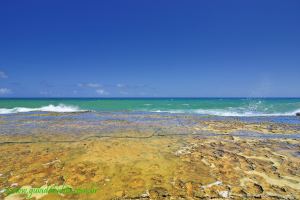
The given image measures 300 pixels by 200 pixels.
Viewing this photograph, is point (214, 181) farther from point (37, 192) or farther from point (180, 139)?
point (180, 139)

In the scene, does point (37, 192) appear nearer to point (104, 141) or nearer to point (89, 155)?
point (89, 155)

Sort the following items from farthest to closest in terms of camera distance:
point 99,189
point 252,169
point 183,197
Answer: point 252,169 < point 99,189 < point 183,197

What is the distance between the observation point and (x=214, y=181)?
4062mm

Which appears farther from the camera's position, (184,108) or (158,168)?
(184,108)

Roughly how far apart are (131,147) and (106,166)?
1.86 meters

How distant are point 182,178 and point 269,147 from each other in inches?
159

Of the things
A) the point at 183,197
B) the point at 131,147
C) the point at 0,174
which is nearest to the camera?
the point at 183,197

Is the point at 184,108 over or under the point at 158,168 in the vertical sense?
under

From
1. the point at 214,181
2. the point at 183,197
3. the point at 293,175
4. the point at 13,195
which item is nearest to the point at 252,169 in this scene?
the point at 293,175

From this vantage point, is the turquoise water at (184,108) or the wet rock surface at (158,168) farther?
the turquoise water at (184,108)

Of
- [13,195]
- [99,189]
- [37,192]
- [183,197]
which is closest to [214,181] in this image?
[183,197]

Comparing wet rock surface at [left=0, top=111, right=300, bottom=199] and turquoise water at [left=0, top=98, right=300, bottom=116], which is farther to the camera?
turquoise water at [left=0, top=98, right=300, bottom=116]

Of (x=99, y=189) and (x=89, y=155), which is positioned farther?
(x=89, y=155)

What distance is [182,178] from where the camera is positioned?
4.21m
